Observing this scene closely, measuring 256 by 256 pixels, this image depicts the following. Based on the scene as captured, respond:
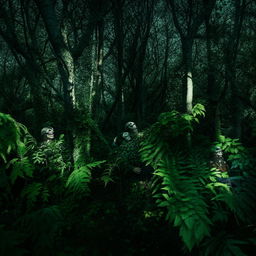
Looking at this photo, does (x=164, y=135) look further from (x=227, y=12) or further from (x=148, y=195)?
(x=227, y=12)

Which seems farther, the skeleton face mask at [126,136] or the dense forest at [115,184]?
the skeleton face mask at [126,136]

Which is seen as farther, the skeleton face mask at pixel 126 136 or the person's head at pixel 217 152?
the skeleton face mask at pixel 126 136

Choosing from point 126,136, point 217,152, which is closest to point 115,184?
point 126,136

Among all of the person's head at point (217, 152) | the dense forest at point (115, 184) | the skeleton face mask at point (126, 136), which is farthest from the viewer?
the skeleton face mask at point (126, 136)

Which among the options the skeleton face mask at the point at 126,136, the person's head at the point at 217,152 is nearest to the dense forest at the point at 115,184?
the person's head at the point at 217,152

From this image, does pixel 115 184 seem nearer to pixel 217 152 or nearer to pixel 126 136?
pixel 126 136

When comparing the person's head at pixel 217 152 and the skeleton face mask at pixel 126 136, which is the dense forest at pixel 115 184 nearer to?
the person's head at pixel 217 152

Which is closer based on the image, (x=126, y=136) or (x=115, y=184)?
(x=115, y=184)

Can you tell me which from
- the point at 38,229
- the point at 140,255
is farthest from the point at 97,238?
the point at 38,229

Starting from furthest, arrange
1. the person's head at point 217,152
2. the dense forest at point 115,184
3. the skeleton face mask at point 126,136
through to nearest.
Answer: the skeleton face mask at point 126,136 < the person's head at point 217,152 < the dense forest at point 115,184

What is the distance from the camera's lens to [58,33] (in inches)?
149

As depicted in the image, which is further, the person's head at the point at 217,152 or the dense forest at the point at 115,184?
the person's head at the point at 217,152

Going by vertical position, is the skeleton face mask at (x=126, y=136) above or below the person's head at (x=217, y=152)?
above

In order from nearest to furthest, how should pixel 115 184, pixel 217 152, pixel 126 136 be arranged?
pixel 217 152 → pixel 115 184 → pixel 126 136
